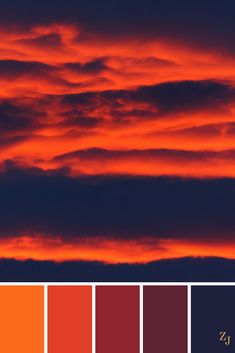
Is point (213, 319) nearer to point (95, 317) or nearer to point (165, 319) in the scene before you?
point (165, 319)

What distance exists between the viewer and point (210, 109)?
13.1ft

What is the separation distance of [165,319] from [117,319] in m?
0.27

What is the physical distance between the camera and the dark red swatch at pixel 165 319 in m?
3.89

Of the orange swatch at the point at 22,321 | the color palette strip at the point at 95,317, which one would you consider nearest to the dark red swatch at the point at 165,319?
the color palette strip at the point at 95,317

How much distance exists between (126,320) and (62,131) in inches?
43.4

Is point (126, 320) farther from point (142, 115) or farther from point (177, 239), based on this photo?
point (142, 115)

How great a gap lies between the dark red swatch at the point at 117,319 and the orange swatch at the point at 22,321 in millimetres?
320

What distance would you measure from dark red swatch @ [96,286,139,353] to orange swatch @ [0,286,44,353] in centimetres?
32

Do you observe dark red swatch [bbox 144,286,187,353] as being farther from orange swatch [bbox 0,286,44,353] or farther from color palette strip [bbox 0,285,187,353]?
orange swatch [bbox 0,286,44,353]

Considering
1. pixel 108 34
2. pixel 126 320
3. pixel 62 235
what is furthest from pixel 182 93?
pixel 126 320

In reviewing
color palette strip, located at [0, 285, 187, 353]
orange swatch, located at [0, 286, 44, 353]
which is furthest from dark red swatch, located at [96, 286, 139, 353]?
orange swatch, located at [0, 286, 44, 353]

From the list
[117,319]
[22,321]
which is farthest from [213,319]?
[22,321]

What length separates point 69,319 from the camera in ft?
12.7

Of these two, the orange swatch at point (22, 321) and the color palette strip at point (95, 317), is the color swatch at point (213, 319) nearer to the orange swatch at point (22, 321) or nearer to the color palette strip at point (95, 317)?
the color palette strip at point (95, 317)
